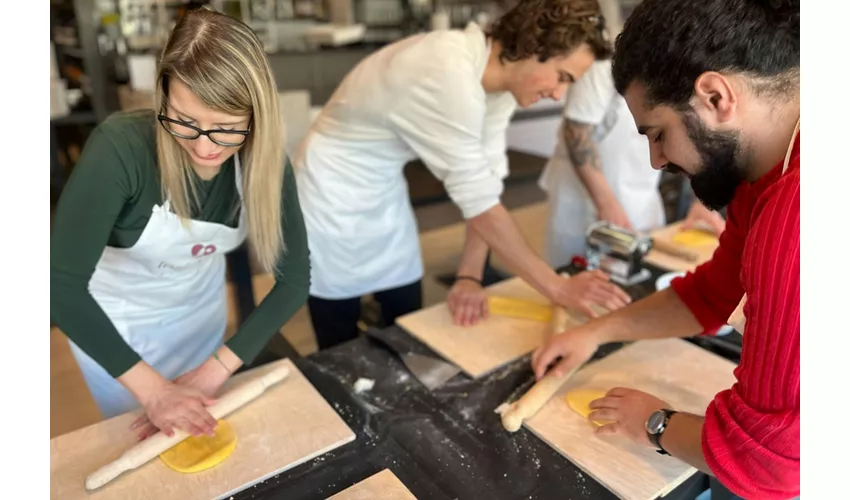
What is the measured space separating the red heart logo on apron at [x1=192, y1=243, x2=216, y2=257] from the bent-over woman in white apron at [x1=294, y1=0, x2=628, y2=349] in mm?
403

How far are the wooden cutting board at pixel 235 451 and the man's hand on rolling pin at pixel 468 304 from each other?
386 millimetres

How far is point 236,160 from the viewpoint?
3.47ft

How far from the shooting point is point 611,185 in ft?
6.68

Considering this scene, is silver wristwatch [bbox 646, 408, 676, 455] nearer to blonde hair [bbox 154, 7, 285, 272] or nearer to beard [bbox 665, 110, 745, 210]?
beard [bbox 665, 110, 745, 210]

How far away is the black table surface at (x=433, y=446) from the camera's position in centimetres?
86

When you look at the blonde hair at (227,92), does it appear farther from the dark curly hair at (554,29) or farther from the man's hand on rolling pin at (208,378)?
the dark curly hair at (554,29)

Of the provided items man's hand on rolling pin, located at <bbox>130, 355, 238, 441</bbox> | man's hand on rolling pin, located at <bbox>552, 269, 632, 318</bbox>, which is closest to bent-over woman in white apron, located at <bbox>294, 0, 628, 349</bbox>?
man's hand on rolling pin, located at <bbox>552, 269, 632, 318</bbox>

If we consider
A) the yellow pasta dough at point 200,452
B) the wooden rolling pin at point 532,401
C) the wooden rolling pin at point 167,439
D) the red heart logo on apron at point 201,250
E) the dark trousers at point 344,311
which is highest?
the red heart logo on apron at point 201,250

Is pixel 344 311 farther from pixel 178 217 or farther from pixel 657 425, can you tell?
pixel 657 425

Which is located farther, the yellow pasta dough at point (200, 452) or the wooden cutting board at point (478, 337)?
the wooden cutting board at point (478, 337)

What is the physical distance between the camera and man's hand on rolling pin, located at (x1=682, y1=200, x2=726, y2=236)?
184 centimetres

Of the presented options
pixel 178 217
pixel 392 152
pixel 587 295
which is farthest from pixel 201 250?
pixel 587 295

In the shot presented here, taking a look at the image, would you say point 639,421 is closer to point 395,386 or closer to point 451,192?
point 395,386

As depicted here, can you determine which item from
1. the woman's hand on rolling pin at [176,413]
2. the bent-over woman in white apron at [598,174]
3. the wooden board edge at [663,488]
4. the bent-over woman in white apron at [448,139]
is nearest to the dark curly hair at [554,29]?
the bent-over woman in white apron at [448,139]
